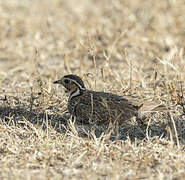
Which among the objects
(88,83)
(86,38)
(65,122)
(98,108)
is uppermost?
(86,38)

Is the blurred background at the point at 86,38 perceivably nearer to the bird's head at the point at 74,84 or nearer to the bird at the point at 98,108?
the bird's head at the point at 74,84

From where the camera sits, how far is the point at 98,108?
19.7 feet

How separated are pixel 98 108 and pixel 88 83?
0.91m

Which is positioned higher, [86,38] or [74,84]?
[86,38]

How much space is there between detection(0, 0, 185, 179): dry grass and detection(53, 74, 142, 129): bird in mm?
183

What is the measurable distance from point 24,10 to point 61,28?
1309 mm

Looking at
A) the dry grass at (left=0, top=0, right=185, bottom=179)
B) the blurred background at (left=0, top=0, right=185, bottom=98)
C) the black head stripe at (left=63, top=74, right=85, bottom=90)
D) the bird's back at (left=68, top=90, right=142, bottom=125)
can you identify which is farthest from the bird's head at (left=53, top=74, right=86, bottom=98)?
the blurred background at (left=0, top=0, right=185, bottom=98)

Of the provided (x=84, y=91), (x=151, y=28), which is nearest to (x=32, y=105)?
(x=84, y=91)

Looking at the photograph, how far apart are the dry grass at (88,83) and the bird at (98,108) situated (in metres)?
0.18

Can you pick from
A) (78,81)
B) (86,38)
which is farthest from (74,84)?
(86,38)

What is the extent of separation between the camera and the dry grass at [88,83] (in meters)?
4.84

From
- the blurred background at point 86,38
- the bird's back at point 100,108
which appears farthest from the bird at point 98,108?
the blurred background at point 86,38

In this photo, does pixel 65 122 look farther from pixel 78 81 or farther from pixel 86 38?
pixel 86 38

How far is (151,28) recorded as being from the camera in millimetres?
10406
